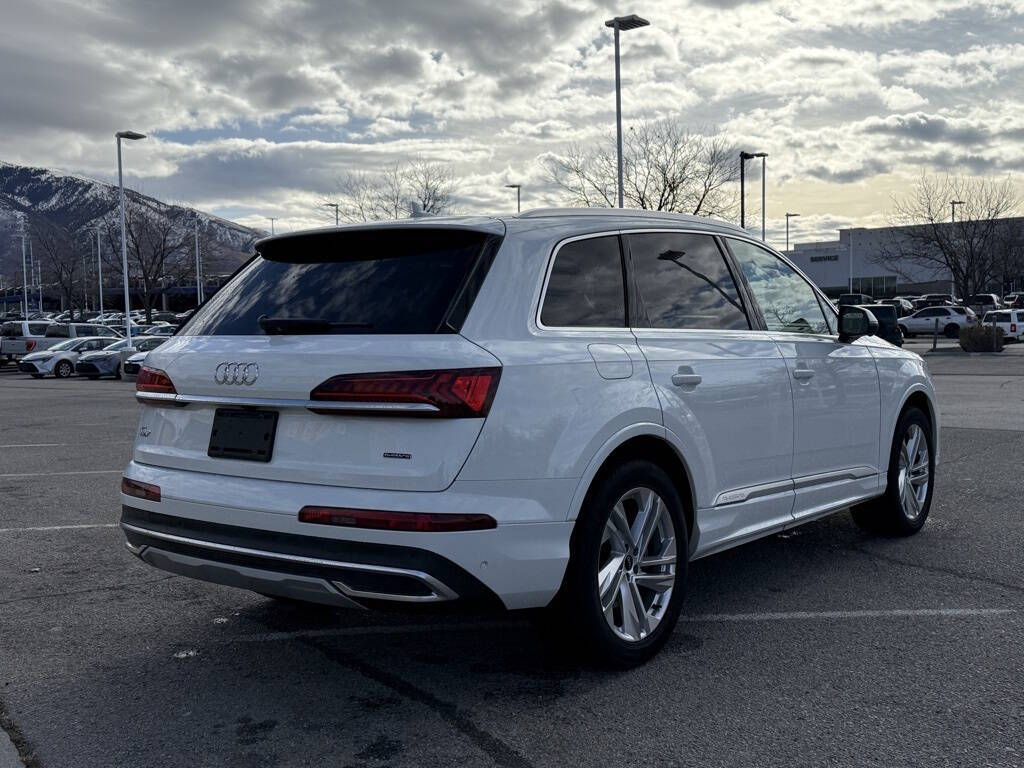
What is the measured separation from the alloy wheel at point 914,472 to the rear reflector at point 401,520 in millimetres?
3763

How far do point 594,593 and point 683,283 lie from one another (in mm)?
1601

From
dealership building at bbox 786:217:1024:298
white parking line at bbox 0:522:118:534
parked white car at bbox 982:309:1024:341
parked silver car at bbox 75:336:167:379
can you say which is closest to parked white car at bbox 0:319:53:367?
parked silver car at bbox 75:336:167:379

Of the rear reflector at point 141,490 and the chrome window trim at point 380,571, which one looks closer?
the chrome window trim at point 380,571

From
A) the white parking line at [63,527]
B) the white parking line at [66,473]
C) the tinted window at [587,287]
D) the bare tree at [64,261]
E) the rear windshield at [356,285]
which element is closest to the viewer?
the rear windshield at [356,285]

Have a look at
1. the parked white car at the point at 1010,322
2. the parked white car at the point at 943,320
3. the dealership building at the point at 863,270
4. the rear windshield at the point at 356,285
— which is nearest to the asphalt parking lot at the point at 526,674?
the rear windshield at the point at 356,285

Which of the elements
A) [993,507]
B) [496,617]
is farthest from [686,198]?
[496,617]

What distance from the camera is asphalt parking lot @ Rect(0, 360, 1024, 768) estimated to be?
3439mm

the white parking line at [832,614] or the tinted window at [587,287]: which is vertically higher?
the tinted window at [587,287]

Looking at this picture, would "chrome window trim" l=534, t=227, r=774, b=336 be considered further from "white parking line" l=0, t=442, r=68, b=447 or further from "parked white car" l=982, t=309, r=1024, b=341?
"parked white car" l=982, t=309, r=1024, b=341

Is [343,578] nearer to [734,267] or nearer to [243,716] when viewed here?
[243,716]

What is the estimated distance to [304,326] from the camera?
3.87 m

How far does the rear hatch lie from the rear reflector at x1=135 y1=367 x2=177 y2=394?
0.05 ft

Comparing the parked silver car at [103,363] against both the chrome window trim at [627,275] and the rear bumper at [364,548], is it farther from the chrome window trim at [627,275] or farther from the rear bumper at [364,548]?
the rear bumper at [364,548]

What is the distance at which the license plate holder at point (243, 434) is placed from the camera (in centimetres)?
382
